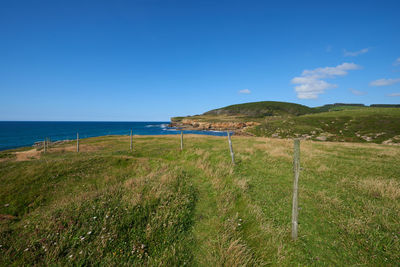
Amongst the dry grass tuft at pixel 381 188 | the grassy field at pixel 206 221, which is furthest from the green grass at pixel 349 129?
the dry grass tuft at pixel 381 188

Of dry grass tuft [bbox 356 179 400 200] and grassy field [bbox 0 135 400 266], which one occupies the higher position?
dry grass tuft [bbox 356 179 400 200]

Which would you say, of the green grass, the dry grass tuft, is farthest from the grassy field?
the green grass

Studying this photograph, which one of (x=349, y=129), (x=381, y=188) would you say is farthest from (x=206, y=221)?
(x=349, y=129)

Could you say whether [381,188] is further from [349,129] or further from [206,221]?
[349,129]

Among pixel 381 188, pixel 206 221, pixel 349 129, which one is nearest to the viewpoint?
pixel 206 221

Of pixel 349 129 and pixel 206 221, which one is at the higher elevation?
pixel 349 129

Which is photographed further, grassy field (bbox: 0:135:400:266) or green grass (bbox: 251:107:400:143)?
green grass (bbox: 251:107:400:143)

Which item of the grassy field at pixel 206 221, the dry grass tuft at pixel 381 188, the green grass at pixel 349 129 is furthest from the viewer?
the green grass at pixel 349 129

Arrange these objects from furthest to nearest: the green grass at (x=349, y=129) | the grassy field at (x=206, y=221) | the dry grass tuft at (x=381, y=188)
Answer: the green grass at (x=349, y=129) < the dry grass tuft at (x=381, y=188) < the grassy field at (x=206, y=221)

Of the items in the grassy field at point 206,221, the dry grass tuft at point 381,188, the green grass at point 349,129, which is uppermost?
the green grass at point 349,129

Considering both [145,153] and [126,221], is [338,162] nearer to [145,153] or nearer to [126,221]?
[126,221]

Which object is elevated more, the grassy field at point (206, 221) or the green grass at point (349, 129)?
the green grass at point (349, 129)

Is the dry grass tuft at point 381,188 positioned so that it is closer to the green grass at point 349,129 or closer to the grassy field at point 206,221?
the grassy field at point 206,221

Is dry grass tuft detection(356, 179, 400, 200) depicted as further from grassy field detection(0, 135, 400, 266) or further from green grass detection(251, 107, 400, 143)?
green grass detection(251, 107, 400, 143)
